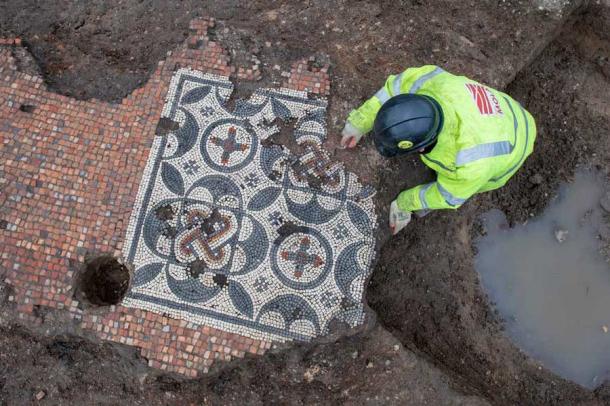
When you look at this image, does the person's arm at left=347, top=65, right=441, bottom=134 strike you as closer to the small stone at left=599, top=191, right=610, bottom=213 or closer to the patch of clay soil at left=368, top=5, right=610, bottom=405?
the patch of clay soil at left=368, top=5, right=610, bottom=405

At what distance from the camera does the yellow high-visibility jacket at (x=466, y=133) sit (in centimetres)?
325

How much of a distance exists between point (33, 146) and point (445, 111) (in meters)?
3.66

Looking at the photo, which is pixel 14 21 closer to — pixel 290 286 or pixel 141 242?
pixel 141 242

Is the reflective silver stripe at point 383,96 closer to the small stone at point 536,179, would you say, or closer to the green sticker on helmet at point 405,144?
the green sticker on helmet at point 405,144

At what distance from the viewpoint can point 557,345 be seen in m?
4.52

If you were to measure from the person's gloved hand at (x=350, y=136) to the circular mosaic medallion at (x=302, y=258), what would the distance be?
0.86 meters

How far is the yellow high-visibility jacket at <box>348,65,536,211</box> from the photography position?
3250mm

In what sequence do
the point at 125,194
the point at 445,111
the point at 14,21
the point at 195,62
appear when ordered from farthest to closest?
1. the point at 14,21
2. the point at 195,62
3. the point at 125,194
4. the point at 445,111

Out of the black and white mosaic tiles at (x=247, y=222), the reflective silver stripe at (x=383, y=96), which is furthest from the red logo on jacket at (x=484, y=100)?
the black and white mosaic tiles at (x=247, y=222)

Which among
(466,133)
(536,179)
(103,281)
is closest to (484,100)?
(466,133)

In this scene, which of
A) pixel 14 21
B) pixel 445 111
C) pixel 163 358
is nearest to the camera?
pixel 445 111

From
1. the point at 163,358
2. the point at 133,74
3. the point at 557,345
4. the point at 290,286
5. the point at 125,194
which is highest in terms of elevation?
the point at 133,74

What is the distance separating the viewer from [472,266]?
15.3 ft

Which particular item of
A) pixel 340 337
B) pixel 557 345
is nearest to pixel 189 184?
pixel 340 337
